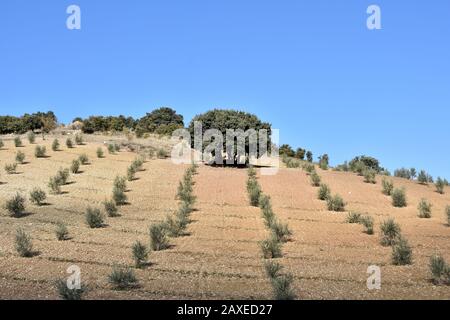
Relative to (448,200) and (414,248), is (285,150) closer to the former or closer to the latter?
(448,200)

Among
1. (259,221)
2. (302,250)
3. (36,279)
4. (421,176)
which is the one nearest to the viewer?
(36,279)

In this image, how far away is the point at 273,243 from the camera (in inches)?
664

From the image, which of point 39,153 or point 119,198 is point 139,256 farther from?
point 39,153

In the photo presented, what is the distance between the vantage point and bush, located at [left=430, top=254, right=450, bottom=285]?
13.3 metres

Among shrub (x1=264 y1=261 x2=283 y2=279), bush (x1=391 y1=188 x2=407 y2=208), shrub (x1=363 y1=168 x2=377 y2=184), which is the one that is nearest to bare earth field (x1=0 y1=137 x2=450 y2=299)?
shrub (x1=264 y1=261 x2=283 y2=279)

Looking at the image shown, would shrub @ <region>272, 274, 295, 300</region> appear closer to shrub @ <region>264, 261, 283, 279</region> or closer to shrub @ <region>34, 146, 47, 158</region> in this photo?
shrub @ <region>264, 261, 283, 279</region>

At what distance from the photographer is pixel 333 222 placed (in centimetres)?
2259

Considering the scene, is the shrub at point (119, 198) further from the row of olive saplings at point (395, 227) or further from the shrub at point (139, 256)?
the shrub at point (139, 256)

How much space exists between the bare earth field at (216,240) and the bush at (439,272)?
290 millimetres

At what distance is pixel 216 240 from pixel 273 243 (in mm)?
2641

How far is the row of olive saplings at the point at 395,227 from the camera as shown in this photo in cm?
1355

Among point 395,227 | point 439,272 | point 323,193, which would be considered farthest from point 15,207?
point 439,272
